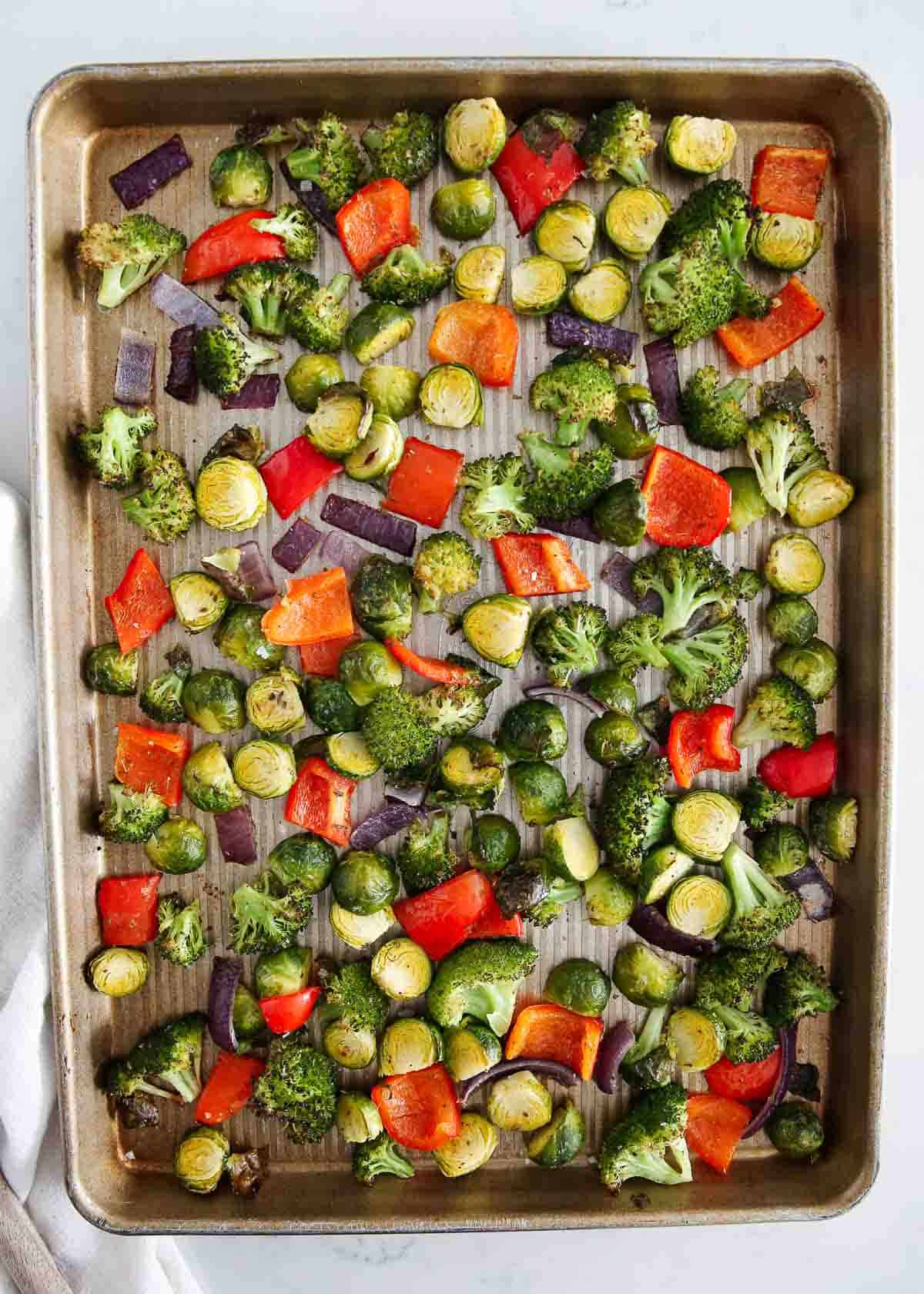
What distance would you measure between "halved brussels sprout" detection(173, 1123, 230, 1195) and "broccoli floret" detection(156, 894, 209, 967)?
484 millimetres

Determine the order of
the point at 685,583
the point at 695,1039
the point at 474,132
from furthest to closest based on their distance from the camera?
the point at 695,1039
the point at 685,583
the point at 474,132

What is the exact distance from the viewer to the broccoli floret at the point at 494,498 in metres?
2.78

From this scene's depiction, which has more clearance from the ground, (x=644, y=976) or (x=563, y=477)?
(x=563, y=477)

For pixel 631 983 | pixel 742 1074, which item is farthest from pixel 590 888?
pixel 742 1074

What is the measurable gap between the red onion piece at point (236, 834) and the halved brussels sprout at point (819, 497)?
1769mm

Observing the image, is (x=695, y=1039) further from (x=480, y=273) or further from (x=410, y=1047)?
(x=480, y=273)

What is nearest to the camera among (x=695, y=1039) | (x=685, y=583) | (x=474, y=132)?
(x=474, y=132)

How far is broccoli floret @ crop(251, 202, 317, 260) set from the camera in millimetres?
2781

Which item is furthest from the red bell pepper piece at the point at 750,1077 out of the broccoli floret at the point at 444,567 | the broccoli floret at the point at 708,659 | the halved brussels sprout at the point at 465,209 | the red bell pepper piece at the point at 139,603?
the halved brussels sprout at the point at 465,209

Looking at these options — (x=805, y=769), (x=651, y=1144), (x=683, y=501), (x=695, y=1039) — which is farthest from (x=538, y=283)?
(x=651, y=1144)

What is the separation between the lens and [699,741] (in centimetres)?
288

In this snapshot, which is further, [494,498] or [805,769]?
[805,769]

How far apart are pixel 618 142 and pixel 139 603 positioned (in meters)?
1.79

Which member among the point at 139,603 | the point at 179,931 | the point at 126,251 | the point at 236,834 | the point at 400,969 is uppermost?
the point at 126,251
